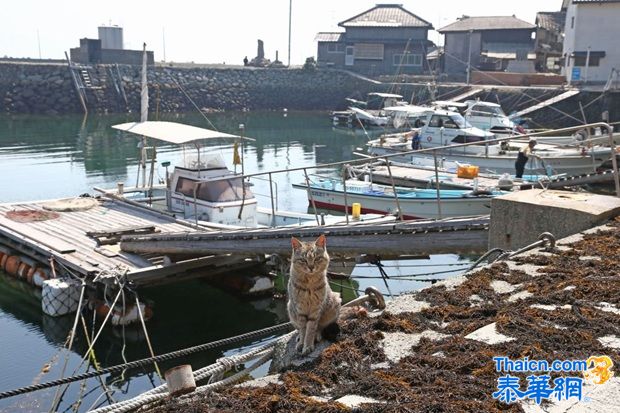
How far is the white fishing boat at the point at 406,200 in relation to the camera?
22.8 m

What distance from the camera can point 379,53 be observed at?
81.4m

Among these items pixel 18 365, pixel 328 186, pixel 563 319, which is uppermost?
pixel 563 319

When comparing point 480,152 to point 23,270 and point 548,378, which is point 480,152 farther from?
point 548,378

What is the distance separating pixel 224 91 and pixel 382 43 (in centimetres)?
1941

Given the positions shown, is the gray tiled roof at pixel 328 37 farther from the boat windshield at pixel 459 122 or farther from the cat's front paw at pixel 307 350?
the cat's front paw at pixel 307 350

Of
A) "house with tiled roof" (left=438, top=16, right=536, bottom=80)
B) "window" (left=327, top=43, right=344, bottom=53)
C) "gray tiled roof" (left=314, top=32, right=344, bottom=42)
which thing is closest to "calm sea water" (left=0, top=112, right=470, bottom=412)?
"house with tiled roof" (left=438, top=16, right=536, bottom=80)

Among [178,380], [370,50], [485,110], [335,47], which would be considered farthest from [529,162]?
[335,47]

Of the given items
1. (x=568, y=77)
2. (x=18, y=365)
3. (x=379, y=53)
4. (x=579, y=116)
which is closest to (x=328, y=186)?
(x=18, y=365)

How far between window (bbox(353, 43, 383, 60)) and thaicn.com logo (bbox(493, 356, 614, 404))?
78.5 meters

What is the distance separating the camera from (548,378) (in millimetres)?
5168

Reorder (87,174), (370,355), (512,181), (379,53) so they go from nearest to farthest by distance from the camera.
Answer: (370,355) < (512,181) < (87,174) < (379,53)

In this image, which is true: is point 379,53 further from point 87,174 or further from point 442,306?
point 442,306

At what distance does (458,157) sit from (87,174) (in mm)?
20653

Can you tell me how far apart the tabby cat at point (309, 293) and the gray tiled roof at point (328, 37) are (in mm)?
80089
